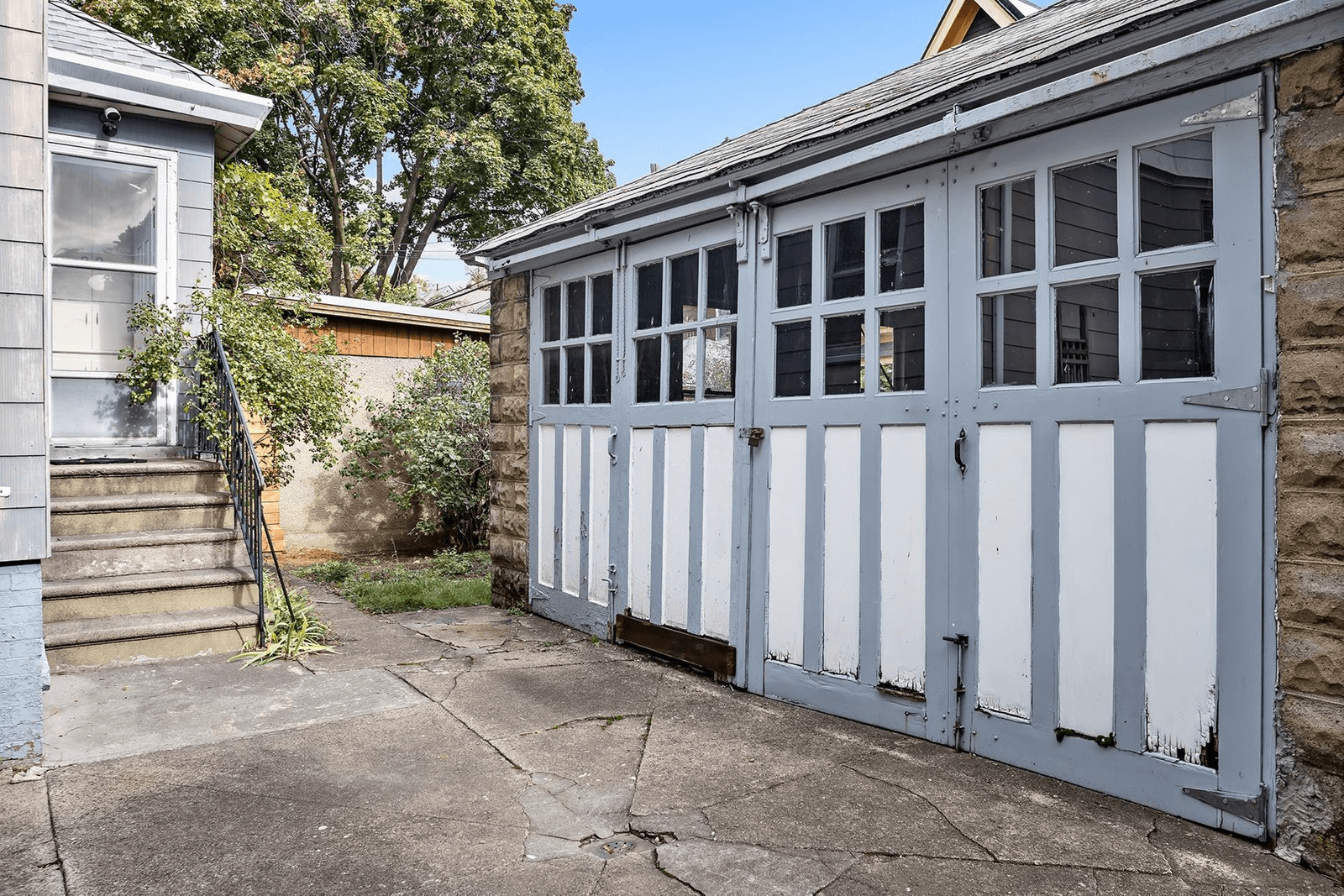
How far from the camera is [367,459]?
31.3ft

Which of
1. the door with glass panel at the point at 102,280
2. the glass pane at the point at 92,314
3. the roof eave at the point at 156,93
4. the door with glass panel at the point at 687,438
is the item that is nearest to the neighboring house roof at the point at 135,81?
the roof eave at the point at 156,93

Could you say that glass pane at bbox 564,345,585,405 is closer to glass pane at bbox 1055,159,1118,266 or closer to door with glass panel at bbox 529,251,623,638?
door with glass panel at bbox 529,251,623,638

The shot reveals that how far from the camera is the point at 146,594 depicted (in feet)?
16.4

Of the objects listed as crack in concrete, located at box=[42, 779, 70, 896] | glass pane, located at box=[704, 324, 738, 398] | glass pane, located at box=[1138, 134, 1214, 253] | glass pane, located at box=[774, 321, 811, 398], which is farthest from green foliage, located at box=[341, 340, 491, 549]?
glass pane, located at box=[1138, 134, 1214, 253]

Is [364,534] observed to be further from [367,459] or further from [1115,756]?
[1115,756]

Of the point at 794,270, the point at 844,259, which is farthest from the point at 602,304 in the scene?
the point at 844,259

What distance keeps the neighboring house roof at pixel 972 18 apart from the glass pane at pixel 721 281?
21.9ft

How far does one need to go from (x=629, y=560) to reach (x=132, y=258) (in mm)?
4135

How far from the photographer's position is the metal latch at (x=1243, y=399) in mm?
2771

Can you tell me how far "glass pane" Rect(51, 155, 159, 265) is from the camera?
19.4 feet

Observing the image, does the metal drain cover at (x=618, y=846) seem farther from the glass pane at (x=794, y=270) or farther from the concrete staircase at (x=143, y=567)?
the concrete staircase at (x=143, y=567)

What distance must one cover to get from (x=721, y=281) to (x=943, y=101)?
1.61m

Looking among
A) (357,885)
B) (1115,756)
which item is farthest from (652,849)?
(1115,756)

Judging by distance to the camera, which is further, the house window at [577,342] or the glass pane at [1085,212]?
the house window at [577,342]
